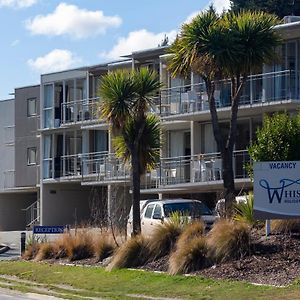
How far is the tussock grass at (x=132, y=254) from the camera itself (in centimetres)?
2483

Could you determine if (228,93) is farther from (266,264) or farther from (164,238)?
(266,264)

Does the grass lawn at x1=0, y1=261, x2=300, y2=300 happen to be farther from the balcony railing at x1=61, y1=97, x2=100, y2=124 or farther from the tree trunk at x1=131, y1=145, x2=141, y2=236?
the balcony railing at x1=61, y1=97, x2=100, y2=124

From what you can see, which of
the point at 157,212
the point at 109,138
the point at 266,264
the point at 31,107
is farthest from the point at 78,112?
the point at 266,264

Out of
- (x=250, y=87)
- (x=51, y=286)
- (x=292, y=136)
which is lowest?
(x=51, y=286)

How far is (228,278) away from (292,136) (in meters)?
5.91

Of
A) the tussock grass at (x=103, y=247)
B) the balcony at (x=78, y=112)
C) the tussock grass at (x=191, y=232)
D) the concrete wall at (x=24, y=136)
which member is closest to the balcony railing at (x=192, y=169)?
the balcony at (x=78, y=112)

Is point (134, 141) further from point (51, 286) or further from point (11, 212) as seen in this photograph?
point (11, 212)

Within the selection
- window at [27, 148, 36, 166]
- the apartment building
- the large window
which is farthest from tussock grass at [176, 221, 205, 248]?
window at [27, 148, 36, 166]

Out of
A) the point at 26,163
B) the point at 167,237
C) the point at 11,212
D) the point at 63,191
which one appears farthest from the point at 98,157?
the point at 167,237

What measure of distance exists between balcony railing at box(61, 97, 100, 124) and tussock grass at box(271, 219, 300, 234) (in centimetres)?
2421

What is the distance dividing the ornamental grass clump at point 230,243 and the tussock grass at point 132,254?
2902 mm

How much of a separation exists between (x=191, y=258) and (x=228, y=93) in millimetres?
17595

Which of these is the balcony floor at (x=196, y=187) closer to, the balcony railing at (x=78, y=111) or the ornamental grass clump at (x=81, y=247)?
the balcony railing at (x=78, y=111)

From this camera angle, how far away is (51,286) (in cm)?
2412
